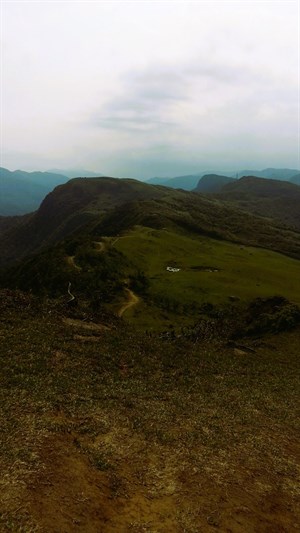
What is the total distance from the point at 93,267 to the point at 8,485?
78687 millimetres

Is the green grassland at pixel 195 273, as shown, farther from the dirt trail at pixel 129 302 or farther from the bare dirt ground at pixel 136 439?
the bare dirt ground at pixel 136 439

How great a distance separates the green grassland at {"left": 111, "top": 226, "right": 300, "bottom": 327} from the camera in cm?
8038

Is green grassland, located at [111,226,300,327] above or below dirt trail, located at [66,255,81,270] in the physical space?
below

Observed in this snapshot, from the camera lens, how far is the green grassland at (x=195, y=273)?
3164 inches

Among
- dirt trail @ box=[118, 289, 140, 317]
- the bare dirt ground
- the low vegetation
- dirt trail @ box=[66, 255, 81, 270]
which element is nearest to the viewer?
the bare dirt ground

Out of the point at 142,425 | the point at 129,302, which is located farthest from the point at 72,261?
the point at 142,425

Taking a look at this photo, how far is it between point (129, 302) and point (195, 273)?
23876mm

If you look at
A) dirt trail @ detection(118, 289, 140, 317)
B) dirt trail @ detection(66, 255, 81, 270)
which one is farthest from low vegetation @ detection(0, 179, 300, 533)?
dirt trail @ detection(66, 255, 81, 270)

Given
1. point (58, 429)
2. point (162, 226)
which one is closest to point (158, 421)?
point (58, 429)

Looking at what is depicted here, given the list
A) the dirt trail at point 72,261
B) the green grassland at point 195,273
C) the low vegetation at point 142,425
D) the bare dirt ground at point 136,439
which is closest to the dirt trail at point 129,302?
the green grassland at point 195,273

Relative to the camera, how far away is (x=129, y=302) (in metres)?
80.0

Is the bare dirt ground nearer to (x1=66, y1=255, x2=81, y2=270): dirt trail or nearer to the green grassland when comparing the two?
the green grassland

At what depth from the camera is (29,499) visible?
14.9 m

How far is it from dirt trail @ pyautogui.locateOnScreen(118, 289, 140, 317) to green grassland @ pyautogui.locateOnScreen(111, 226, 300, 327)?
5.00 feet
